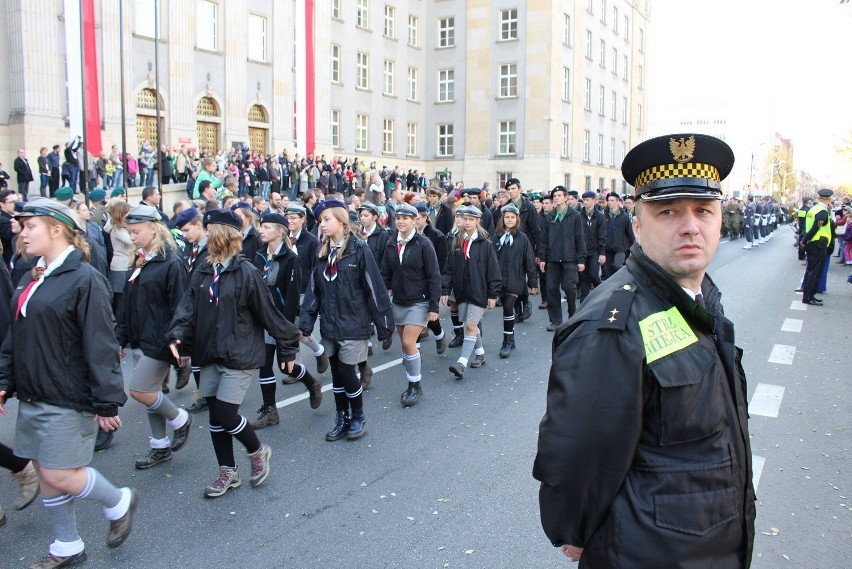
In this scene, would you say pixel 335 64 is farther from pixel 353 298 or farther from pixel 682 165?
pixel 682 165

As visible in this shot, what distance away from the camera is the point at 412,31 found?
47000 mm

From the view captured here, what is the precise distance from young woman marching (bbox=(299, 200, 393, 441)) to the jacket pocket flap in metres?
4.25

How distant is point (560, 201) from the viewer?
39.0ft

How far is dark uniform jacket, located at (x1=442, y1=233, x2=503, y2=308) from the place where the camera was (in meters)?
8.43

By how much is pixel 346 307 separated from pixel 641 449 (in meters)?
4.29

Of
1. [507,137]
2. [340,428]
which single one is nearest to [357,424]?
[340,428]

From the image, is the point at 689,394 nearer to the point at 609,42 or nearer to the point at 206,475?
the point at 206,475

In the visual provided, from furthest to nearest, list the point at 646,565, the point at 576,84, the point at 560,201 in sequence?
the point at 576,84, the point at 560,201, the point at 646,565

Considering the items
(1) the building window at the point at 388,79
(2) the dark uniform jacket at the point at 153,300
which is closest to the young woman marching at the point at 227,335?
(2) the dark uniform jacket at the point at 153,300

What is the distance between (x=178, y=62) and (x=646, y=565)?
31095mm

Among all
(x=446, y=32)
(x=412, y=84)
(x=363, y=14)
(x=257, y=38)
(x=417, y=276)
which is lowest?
(x=417, y=276)

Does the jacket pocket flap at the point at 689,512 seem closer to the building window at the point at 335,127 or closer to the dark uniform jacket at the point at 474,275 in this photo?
the dark uniform jacket at the point at 474,275

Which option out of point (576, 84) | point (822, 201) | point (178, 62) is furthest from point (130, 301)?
point (576, 84)

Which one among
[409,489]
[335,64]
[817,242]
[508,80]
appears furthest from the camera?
[508,80]
